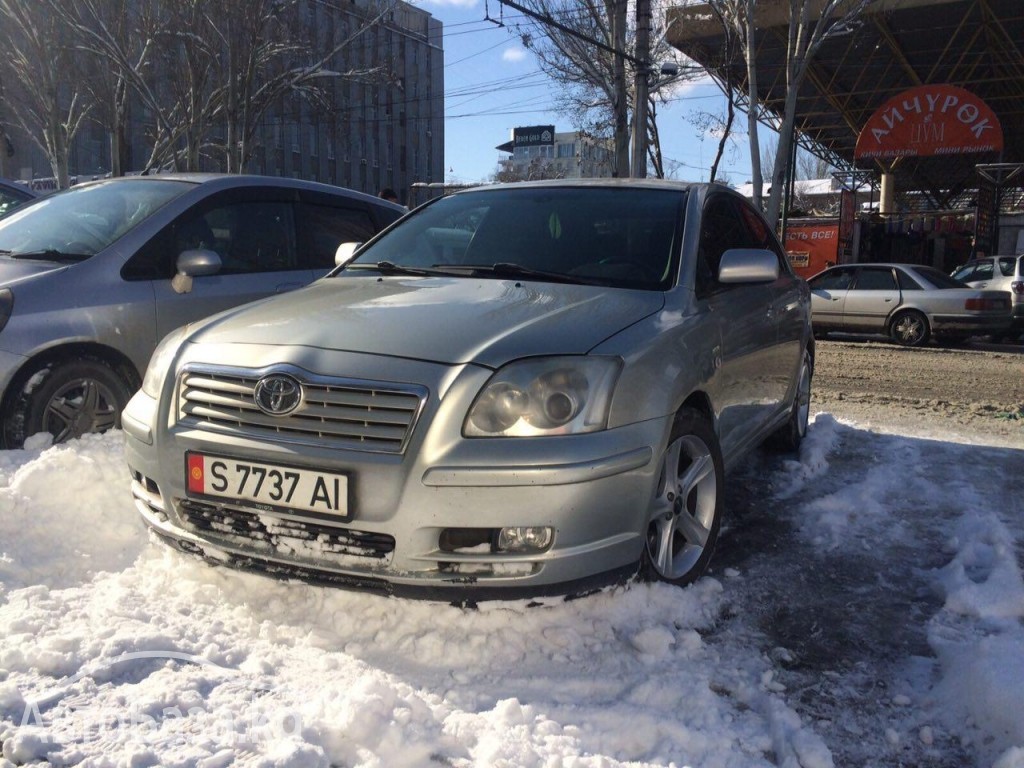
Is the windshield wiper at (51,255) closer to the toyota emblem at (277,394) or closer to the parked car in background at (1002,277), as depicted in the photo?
the toyota emblem at (277,394)

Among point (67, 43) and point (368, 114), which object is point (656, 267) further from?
point (368, 114)

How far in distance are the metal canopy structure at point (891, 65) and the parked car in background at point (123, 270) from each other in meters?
18.2

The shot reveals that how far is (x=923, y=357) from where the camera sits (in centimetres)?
1147

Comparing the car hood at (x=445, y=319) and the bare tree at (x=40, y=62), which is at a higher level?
the bare tree at (x=40, y=62)

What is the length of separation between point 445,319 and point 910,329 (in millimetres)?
11814

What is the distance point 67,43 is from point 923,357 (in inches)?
643

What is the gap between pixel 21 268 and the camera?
4.40 meters

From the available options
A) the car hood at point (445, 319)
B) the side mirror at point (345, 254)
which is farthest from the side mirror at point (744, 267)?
the side mirror at point (345, 254)

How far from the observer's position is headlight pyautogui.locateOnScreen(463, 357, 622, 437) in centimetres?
257

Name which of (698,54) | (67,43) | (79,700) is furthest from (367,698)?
(698,54)

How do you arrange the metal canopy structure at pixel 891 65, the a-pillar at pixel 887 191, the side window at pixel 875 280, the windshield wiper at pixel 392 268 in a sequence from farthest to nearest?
the a-pillar at pixel 887 191, the metal canopy structure at pixel 891 65, the side window at pixel 875 280, the windshield wiper at pixel 392 268

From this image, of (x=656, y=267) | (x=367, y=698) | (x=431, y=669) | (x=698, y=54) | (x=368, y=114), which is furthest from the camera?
(x=368, y=114)

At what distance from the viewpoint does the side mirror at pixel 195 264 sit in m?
4.56

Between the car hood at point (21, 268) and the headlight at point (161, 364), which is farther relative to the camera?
the car hood at point (21, 268)
